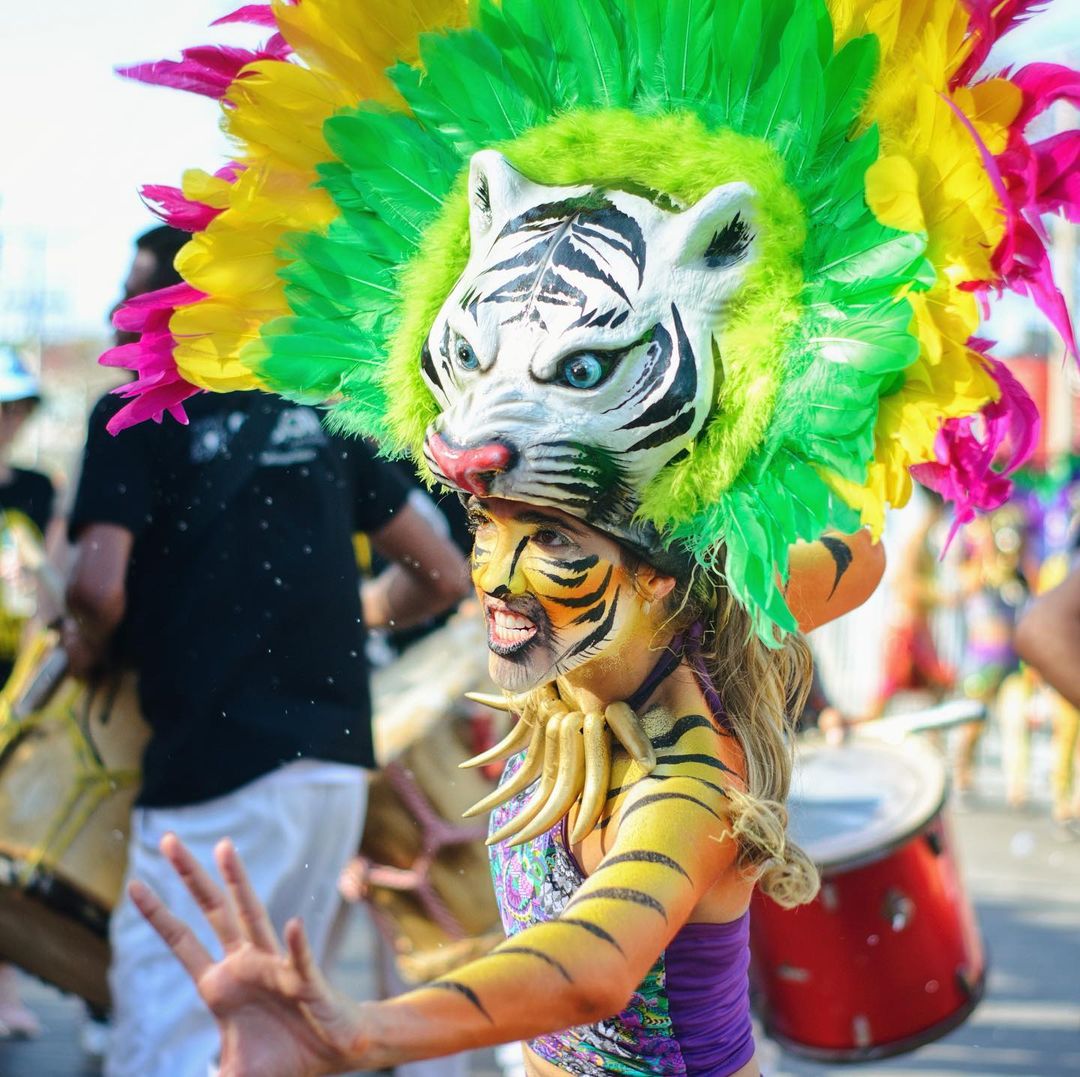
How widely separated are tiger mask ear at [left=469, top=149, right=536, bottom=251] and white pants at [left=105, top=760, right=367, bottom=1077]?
5.58 ft

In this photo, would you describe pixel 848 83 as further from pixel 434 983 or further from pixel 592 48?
pixel 434 983

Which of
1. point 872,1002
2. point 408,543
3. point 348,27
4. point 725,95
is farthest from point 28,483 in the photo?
point 725,95

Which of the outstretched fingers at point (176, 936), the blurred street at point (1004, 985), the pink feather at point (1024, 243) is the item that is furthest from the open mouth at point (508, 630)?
the blurred street at point (1004, 985)

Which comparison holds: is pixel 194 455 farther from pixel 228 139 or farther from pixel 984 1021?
pixel 984 1021

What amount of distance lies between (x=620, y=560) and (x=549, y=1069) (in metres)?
0.64

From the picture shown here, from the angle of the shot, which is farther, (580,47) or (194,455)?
(194,455)

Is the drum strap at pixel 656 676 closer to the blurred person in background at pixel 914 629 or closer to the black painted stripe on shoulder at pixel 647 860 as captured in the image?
the black painted stripe on shoulder at pixel 647 860

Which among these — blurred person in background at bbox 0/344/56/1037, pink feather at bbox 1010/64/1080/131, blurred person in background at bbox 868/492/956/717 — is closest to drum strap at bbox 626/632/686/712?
pink feather at bbox 1010/64/1080/131

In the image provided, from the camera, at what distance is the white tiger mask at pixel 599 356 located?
1.63 meters

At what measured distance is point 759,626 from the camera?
5.36ft

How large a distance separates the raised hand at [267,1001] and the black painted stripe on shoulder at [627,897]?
284mm

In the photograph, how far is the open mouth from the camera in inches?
67.1

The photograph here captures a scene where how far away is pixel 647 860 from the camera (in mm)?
1558

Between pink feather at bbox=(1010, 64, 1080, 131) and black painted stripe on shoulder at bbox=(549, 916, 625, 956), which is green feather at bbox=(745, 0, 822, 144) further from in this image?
black painted stripe on shoulder at bbox=(549, 916, 625, 956)
